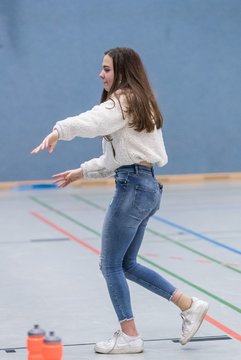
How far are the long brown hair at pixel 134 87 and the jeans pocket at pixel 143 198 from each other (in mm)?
317

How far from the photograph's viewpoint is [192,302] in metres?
5.15

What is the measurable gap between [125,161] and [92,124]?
12.2 inches

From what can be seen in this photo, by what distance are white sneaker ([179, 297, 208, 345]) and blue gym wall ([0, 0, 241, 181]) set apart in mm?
7178

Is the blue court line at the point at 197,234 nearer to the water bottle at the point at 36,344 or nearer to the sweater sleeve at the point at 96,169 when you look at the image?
the sweater sleeve at the point at 96,169

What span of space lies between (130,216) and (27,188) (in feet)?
23.9

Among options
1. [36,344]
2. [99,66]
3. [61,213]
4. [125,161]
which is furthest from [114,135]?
[99,66]

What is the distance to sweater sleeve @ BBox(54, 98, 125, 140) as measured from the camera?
469 cm

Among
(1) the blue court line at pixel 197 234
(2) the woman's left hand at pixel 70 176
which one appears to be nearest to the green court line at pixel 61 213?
→ (1) the blue court line at pixel 197 234

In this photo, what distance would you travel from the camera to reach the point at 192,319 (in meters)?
5.11

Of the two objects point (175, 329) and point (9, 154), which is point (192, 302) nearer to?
point (175, 329)

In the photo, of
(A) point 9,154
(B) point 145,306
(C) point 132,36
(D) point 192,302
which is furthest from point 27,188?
(D) point 192,302

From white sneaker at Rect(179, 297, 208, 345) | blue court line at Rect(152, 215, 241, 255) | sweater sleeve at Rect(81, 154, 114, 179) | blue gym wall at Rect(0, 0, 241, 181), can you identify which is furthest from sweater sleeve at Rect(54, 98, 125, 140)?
blue gym wall at Rect(0, 0, 241, 181)

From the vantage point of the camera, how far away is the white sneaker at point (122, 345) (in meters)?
5.02

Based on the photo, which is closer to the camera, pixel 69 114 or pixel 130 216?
pixel 130 216
